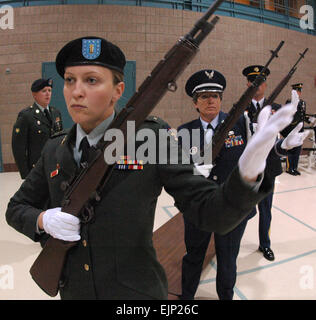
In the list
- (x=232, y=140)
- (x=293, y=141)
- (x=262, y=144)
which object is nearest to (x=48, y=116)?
(x=232, y=140)

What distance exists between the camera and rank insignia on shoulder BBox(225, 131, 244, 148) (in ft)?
5.58

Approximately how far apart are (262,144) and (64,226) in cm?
69

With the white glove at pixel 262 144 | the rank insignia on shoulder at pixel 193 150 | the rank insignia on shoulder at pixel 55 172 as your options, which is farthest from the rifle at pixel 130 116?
the rank insignia on shoulder at pixel 193 150

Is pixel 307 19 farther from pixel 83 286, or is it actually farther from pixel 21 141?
pixel 83 286

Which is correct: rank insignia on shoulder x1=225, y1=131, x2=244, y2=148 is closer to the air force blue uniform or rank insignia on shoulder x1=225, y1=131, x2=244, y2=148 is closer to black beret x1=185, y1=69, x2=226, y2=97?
the air force blue uniform

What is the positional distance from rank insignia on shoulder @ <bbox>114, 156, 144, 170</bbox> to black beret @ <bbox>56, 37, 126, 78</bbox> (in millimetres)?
335

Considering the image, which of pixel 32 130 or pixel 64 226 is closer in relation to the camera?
pixel 64 226

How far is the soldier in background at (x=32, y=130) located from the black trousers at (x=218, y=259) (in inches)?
85.9

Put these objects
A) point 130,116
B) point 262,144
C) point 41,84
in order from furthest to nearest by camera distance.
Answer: point 41,84 → point 130,116 → point 262,144

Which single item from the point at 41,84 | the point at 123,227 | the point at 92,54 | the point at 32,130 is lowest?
the point at 123,227

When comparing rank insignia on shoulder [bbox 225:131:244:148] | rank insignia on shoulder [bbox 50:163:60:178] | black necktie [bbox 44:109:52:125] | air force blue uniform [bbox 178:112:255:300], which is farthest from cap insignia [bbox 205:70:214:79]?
black necktie [bbox 44:109:52:125]

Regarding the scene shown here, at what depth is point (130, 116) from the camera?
75cm

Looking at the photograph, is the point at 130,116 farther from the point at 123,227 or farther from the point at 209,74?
the point at 209,74

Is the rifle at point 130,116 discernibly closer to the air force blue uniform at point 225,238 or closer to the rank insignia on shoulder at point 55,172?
the rank insignia on shoulder at point 55,172
